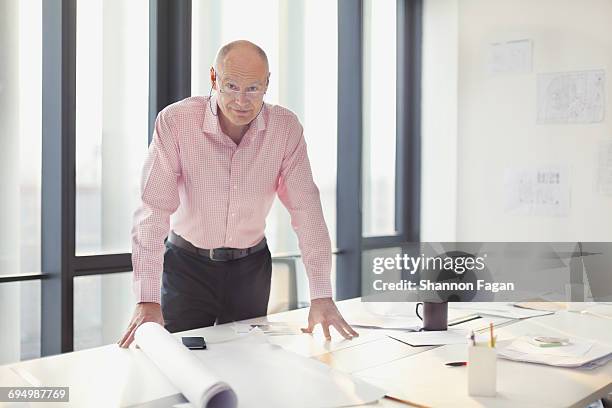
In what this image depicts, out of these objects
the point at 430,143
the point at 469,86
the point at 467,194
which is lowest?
the point at 467,194

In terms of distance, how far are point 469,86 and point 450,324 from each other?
2624 mm

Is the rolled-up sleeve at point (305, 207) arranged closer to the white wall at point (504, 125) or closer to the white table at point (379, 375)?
the white table at point (379, 375)

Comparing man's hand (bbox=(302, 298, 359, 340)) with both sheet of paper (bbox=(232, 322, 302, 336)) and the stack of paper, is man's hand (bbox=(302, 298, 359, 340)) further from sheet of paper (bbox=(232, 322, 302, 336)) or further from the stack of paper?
the stack of paper

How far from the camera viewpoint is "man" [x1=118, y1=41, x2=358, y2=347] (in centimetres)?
214

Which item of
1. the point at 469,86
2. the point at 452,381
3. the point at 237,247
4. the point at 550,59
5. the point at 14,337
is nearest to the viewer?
the point at 452,381

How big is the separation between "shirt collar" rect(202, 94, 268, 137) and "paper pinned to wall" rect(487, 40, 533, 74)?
2.37 metres

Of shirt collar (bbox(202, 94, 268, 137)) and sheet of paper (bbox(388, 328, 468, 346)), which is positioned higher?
shirt collar (bbox(202, 94, 268, 137))

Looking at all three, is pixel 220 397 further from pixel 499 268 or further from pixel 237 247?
pixel 499 268

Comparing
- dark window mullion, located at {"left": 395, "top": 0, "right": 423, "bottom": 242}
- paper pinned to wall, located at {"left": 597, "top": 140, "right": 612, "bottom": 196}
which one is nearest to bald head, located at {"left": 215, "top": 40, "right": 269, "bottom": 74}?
paper pinned to wall, located at {"left": 597, "top": 140, "right": 612, "bottom": 196}

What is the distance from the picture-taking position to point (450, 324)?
218cm

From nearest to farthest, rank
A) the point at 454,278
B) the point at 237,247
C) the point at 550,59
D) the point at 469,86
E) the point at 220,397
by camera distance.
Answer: the point at 220,397
the point at 454,278
the point at 237,247
the point at 550,59
the point at 469,86

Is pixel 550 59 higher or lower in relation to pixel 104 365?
higher

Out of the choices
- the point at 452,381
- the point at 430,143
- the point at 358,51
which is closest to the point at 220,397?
the point at 452,381

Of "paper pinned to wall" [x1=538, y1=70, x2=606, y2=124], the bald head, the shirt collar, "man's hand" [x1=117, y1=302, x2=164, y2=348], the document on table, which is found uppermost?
"paper pinned to wall" [x1=538, y1=70, x2=606, y2=124]
